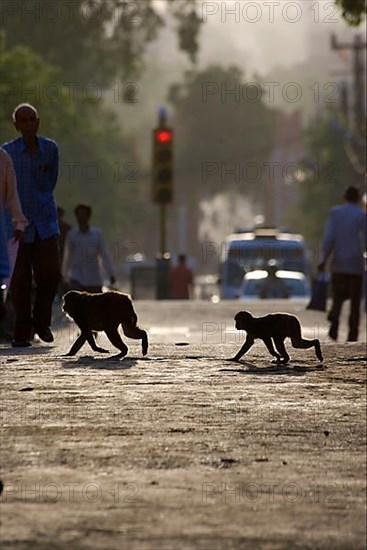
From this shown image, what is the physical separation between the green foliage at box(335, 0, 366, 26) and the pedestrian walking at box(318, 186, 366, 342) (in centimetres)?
228

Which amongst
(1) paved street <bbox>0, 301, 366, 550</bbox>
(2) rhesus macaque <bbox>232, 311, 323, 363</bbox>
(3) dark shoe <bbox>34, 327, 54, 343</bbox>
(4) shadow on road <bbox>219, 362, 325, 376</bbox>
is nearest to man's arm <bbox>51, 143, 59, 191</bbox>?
(3) dark shoe <bbox>34, 327, 54, 343</bbox>

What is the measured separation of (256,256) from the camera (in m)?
45.6

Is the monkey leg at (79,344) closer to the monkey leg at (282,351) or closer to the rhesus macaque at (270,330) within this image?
the rhesus macaque at (270,330)

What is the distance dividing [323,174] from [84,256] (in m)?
62.5

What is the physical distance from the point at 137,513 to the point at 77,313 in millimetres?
5776

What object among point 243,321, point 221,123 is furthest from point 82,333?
point 221,123

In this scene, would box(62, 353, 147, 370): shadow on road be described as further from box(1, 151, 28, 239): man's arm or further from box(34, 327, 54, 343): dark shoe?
box(34, 327, 54, 343): dark shoe

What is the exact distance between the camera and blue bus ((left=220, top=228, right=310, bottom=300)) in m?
45.0

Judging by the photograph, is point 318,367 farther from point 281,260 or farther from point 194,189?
point 194,189

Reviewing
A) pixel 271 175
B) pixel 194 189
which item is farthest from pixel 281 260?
pixel 271 175

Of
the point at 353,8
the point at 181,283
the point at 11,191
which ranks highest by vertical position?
the point at 353,8

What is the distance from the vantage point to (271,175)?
142125mm

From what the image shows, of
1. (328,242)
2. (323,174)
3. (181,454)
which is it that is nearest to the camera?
(181,454)

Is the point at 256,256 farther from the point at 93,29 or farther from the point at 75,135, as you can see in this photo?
the point at 93,29
